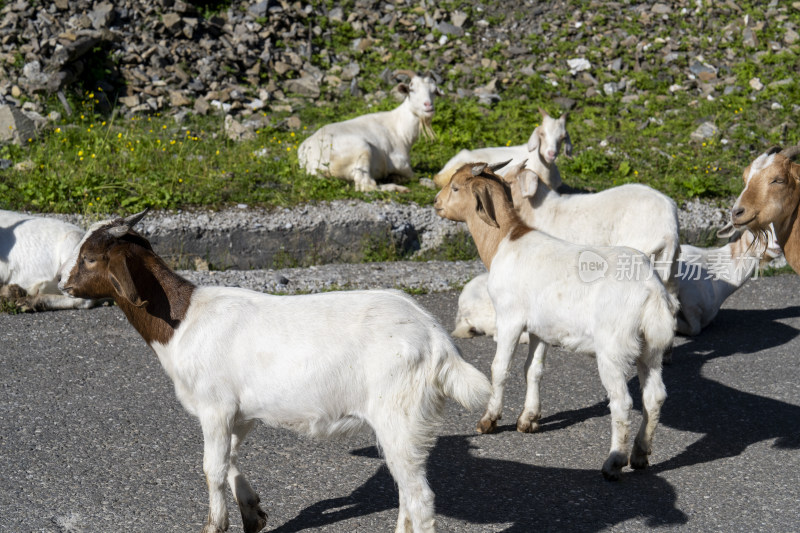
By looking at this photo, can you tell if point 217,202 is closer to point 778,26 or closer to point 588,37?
point 588,37

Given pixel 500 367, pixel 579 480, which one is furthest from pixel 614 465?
pixel 500 367

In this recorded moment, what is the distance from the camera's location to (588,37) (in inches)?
621

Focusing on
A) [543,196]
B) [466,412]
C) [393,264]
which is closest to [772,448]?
[466,412]

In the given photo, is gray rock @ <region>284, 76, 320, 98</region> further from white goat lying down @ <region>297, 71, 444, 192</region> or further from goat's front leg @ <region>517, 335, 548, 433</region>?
goat's front leg @ <region>517, 335, 548, 433</region>

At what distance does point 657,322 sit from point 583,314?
0.42 meters

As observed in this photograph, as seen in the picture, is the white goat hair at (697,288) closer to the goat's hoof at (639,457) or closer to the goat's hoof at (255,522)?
the goat's hoof at (639,457)

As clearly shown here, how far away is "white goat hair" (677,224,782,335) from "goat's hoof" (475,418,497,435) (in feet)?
9.75

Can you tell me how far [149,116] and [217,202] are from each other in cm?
371

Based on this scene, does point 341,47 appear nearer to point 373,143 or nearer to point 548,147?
point 373,143

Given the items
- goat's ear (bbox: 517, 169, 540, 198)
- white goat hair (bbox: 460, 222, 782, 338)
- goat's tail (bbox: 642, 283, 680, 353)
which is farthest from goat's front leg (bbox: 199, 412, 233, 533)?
goat's ear (bbox: 517, 169, 540, 198)

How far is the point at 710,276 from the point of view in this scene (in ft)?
27.2

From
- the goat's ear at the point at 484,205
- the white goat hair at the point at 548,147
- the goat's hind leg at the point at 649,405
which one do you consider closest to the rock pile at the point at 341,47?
the white goat hair at the point at 548,147

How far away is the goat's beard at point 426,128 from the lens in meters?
11.8

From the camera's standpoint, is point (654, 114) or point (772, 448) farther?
point (654, 114)
